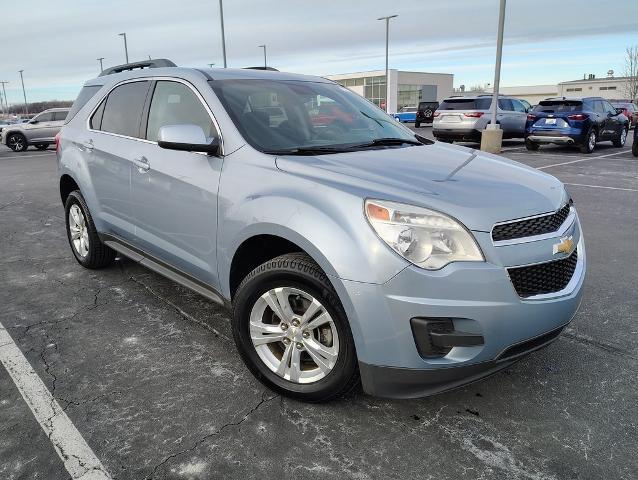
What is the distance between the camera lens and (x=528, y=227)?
246 cm

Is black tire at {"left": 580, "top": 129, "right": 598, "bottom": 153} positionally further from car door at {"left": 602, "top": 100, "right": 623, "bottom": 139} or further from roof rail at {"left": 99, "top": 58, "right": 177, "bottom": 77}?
roof rail at {"left": 99, "top": 58, "right": 177, "bottom": 77}

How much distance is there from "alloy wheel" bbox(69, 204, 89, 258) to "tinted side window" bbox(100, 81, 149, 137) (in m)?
0.94

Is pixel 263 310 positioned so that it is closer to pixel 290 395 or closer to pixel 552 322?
pixel 290 395

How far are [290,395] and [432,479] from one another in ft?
2.78

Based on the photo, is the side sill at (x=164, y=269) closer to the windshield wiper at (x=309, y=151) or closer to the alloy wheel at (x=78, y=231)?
the alloy wheel at (x=78, y=231)

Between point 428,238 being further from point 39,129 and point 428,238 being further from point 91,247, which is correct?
point 39,129

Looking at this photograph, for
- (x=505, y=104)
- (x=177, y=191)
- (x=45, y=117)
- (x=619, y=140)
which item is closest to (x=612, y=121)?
(x=619, y=140)

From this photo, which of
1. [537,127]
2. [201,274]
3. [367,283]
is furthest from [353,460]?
[537,127]

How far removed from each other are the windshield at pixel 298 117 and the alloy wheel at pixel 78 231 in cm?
224

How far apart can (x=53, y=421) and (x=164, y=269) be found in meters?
1.30

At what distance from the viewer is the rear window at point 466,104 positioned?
16453 mm

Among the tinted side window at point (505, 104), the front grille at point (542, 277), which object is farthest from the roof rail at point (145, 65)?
the tinted side window at point (505, 104)

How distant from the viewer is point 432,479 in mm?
2197

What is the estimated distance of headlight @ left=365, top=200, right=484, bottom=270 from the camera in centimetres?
226
